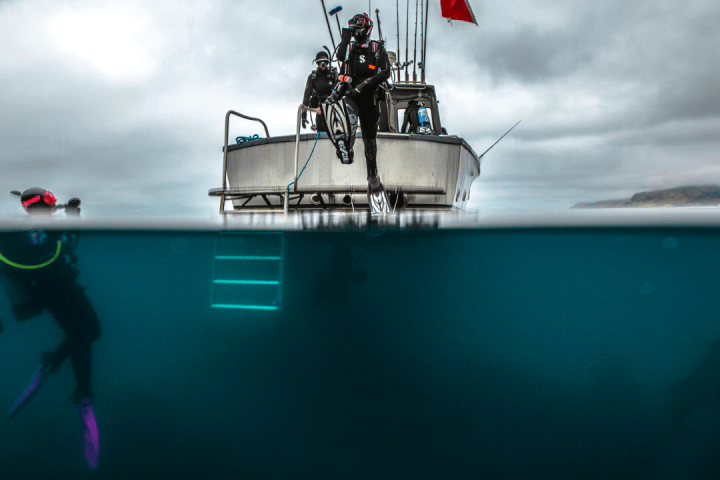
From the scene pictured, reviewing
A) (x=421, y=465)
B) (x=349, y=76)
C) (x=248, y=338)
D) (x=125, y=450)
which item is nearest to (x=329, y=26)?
(x=349, y=76)

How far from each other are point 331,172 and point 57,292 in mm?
7218

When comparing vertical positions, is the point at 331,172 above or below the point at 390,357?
above

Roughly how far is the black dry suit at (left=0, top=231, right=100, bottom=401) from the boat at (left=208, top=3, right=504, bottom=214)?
4.13 m

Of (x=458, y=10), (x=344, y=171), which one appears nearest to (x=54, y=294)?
(x=344, y=171)

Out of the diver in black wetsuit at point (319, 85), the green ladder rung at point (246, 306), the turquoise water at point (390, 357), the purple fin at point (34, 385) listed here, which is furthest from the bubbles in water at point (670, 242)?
the purple fin at point (34, 385)

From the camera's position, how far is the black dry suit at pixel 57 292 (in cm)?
787

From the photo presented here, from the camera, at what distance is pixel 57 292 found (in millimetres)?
8328

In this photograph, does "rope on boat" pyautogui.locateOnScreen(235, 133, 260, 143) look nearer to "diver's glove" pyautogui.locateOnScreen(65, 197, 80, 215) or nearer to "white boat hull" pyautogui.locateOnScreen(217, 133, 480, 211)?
"white boat hull" pyautogui.locateOnScreen(217, 133, 480, 211)

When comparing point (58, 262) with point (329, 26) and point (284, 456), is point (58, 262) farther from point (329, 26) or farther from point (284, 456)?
point (329, 26)

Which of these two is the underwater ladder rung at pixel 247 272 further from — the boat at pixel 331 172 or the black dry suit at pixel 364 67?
the black dry suit at pixel 364 67

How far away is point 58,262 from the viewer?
27.1 feet

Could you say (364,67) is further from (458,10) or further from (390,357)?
(458,10)

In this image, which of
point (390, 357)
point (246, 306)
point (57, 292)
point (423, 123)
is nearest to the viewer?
point (390, 357)

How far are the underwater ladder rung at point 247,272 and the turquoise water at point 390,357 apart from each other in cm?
6
